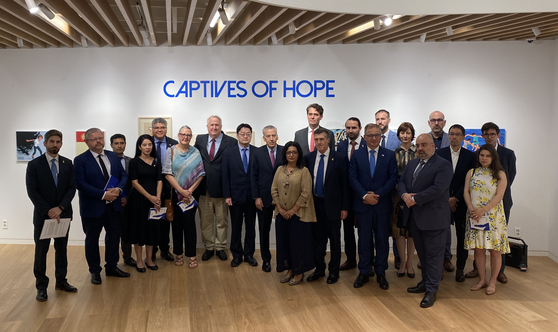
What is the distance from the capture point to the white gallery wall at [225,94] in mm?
6926

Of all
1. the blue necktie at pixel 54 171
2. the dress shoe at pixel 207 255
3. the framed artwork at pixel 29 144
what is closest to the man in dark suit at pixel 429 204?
the dress shoe at pixel 207 255

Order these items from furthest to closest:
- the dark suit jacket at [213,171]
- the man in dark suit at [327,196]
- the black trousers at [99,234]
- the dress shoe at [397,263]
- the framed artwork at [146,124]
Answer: the framed artwork at [146,124] < the dark suit jacket at [213,171] < the dress shoe at [397,263] < the black trousers at [99,234] < the man in dark suit at [327,196]

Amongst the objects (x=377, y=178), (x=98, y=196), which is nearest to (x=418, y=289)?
(x=377, y=178)

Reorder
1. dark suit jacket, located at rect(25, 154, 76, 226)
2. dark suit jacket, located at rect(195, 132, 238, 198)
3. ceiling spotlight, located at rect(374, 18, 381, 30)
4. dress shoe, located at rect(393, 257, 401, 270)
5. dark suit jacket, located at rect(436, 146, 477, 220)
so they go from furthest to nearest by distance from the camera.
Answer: dark suit jacket, located at rect(195, 132, 238, 198) < dress shoe, located at rect(393, 257, 401, 270) < ceiling spotlight, located at rect(374, 18, 381, 30) < dark suit jacket, located at rect(436, 146, 477, 220) < dark suit jacket, located at rect(25, 154, 76, 226)

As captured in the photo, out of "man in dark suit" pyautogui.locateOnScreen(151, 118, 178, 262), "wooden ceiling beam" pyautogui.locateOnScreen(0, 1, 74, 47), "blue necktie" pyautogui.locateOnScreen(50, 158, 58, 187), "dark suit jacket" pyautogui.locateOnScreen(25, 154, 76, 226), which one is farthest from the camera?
"man in dark suit" pyautogui.locateOnScreen(151, 118, 178, 262)

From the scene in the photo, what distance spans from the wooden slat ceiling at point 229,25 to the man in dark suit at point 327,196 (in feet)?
5.37

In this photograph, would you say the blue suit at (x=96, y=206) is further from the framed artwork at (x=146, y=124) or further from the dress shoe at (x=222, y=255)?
the framed artwork at (x=146, y=124)

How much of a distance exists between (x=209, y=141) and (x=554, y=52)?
545 cm

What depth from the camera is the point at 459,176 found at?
5383 millimetres

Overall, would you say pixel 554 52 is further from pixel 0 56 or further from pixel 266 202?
pixel 0 56

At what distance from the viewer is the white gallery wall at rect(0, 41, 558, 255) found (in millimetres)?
6926

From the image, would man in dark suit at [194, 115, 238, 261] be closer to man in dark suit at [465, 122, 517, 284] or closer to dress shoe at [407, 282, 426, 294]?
dress shoe at [407, 282, 426, 294]

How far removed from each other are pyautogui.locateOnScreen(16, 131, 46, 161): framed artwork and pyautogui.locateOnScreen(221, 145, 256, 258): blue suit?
3.30 metres

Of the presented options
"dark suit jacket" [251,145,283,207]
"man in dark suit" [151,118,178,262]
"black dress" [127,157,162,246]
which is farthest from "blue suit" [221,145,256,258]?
"black dress" [127,157,162,246]
